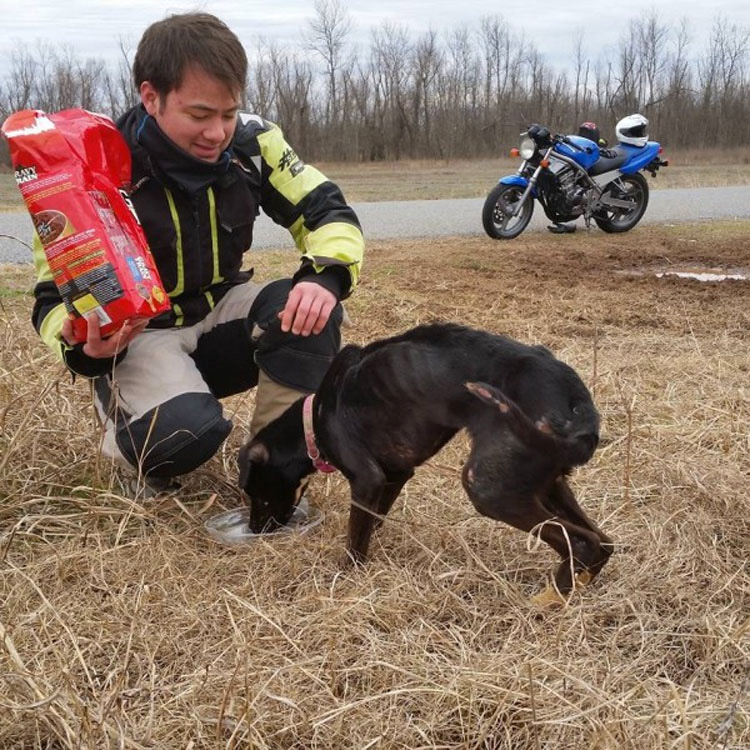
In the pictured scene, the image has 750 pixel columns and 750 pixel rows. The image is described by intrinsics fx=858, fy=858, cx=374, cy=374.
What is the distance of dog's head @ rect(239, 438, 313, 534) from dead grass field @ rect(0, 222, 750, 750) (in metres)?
0.15

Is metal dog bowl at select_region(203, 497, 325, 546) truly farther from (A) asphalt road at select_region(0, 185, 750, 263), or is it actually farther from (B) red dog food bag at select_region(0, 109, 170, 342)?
(A) asphalt road at select_region(0, 185, 750, 263)

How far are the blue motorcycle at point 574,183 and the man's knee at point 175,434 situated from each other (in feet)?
24.2

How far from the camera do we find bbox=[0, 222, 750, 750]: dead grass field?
2.01 meters

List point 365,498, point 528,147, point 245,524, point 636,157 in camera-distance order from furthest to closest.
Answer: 1. point 636,157
2. point 528,147
3. point 245,524
4. point 365,498

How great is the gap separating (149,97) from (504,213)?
7.67 m

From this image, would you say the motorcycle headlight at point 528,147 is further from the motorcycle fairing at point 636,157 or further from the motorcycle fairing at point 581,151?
the motorcycle fairing at point 636,157

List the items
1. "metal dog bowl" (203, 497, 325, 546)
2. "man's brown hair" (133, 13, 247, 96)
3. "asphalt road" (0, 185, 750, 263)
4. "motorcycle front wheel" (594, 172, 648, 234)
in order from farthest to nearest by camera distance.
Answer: "motorcycle front wheel" (594, 172, 648, 234), "asphalt road" (0, 185, 750, 263), "metal dog bowl" (203, 497, 325, 546), "man's brown hair" (133, 13, 247, 96)

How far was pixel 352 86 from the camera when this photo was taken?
141 ft

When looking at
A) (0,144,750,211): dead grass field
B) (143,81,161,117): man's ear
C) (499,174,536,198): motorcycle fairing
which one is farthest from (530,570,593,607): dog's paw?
(0,144,750,211): dead grass field

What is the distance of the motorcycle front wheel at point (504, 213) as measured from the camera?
32.9 ft

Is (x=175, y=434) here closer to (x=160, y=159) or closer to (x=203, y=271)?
(x=203, y=271)

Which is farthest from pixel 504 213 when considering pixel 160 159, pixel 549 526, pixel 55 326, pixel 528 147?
pixel 549 526

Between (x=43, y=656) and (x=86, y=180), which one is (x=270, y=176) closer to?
(x=86, y=180)

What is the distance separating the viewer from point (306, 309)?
2.98 metres
